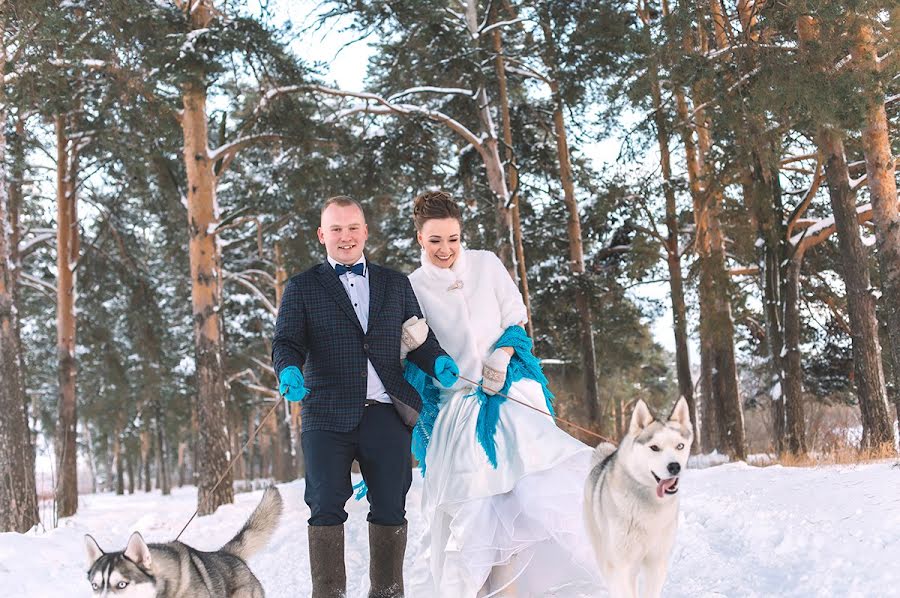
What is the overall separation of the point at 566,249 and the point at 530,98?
3.72 meters

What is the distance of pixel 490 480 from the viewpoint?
14.4 feet

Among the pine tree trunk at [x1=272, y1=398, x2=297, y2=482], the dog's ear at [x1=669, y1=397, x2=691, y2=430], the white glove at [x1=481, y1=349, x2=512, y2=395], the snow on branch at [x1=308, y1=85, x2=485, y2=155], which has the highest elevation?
the snow on branch at [x1=308, y1=85, x2=485, y2=155]

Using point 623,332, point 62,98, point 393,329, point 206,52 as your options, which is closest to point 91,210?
point 62,98

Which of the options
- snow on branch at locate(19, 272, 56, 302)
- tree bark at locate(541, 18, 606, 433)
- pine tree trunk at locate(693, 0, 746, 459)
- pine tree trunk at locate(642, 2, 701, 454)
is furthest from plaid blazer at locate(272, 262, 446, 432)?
snow on branch at locate(19, 272, 56, 302)

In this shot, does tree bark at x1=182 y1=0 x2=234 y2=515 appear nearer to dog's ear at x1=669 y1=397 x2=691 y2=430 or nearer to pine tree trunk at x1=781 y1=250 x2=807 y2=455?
pine tree trunk at x1=781 y1=250 x2=807 y2=455

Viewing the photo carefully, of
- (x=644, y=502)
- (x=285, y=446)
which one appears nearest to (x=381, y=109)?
(x=644, y=502)

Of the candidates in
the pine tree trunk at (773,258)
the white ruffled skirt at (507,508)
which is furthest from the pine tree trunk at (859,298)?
the white ruffled skirt at (507,508)

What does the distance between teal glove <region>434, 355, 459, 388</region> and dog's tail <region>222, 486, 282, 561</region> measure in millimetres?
1058

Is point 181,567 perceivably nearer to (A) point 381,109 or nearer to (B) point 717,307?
(A) point 381,109

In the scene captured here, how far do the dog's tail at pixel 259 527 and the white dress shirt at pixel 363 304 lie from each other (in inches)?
29.1

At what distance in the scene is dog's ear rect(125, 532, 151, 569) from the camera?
3617 millimetres

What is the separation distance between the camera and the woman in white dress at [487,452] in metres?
4.30

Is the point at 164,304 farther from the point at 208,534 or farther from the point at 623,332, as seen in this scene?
the point at 208,534

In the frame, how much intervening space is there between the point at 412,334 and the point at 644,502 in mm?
1538
